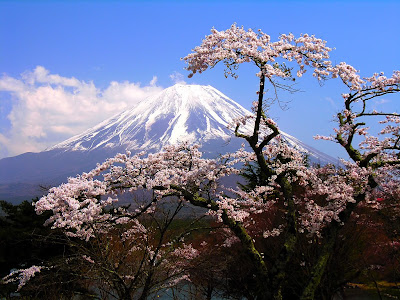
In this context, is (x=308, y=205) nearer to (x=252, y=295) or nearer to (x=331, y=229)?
(x=331, y=229)

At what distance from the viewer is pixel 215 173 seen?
8.29 m

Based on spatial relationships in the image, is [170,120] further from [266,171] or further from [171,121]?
[266,171]

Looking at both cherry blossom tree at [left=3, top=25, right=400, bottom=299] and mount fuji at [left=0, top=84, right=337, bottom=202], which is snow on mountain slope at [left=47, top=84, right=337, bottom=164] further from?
cherry blossom tree at [left=3, top=25, right=400, bottom=299]

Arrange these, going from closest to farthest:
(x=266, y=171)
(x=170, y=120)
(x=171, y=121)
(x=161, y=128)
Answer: (x=266, y=171) → (x=161, y=128) → (x=171, y=121) → (x=170, y=120)

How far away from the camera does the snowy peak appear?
14562 cm

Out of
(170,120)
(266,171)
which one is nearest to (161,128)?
(170,120)

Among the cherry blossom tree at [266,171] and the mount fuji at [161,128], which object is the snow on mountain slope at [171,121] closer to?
the mount fuji at [161,128]

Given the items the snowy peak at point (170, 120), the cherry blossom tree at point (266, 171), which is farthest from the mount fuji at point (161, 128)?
the cherry blossom tree at point (266, 171)

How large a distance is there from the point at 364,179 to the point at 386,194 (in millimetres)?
808

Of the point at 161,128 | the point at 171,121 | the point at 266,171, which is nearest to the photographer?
the point at 266,171

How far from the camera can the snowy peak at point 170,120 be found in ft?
478

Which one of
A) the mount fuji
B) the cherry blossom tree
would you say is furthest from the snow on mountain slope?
the cherry blossom tree

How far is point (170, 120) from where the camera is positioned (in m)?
161

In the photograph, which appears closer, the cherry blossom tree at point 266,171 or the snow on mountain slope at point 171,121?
the cherry blossom tree at point 266,171
